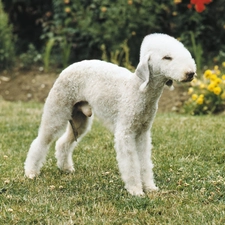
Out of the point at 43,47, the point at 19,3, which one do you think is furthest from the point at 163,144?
the point at 19,3

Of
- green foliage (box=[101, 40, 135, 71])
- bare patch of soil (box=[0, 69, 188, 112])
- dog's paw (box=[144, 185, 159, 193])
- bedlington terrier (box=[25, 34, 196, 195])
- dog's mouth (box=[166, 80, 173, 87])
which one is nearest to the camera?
bedlington terrier (box=[25, 34, 196, 195])

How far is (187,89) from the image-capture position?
27.5 feet

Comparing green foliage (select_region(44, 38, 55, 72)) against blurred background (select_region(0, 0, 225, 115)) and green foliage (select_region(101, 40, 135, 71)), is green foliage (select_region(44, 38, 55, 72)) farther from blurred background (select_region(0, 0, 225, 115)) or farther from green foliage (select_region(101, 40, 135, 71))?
green foliage (select_region(101, 40, 135, 71))

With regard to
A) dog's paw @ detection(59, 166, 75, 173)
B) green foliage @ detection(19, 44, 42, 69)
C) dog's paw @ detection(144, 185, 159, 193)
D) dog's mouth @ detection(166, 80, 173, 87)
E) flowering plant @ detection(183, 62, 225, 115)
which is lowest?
green foliage @ detection(19, 44, 42, 69)

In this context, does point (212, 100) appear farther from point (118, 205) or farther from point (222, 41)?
point (118, 205)

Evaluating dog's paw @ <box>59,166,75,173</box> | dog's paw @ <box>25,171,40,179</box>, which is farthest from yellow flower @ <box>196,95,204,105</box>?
dog's paw @ <box>25,171,40,179</box>

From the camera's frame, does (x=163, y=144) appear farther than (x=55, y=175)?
Yes

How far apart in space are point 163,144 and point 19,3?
640 centimetres

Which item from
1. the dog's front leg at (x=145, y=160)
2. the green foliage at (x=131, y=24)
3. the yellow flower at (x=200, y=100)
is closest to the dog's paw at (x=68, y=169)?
the dog's front leg at (x=145, y=160)

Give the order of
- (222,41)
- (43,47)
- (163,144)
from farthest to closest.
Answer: (43,47), (222,41), (163,144)

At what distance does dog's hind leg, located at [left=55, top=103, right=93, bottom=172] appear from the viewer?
4586 millimetres

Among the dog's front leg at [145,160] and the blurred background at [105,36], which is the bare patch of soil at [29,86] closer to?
the blurred background at [105,36]

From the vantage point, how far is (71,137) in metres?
4.73

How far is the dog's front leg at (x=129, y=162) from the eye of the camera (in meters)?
3.86
